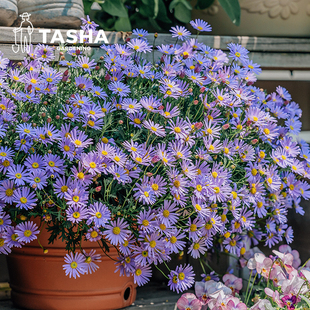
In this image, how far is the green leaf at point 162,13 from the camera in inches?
52.3

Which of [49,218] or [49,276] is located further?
[49,276]

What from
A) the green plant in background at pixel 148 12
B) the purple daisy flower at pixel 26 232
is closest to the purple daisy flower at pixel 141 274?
the purple daisy flower at pixel 26 232

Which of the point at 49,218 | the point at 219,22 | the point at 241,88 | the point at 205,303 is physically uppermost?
the point at 219,22

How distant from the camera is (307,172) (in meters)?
1.07

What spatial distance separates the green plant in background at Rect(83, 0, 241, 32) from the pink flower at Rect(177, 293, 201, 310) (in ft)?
2.98

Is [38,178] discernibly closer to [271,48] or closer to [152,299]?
[152,299]

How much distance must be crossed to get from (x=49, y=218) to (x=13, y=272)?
32 cm

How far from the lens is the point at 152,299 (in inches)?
44.7

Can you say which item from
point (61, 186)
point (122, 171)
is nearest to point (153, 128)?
point (122, 171)

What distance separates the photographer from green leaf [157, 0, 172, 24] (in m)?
1.33

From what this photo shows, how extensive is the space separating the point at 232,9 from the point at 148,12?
0.29 metres

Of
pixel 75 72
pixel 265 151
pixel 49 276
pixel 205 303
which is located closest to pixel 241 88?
pixel 265 151

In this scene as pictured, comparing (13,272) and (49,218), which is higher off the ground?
(49,218)

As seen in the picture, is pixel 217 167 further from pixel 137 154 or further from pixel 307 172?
pixel 307 172
